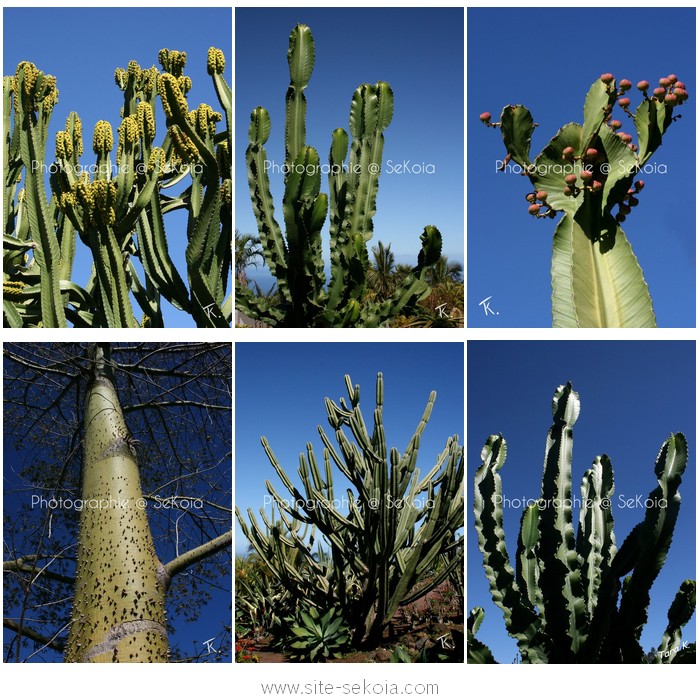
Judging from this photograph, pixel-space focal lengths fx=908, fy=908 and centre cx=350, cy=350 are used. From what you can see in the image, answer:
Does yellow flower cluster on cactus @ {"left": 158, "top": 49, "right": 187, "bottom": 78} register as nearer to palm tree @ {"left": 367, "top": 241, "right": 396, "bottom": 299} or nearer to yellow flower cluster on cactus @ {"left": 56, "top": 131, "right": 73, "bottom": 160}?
yellow flower cluster on cactus @ {"left": 56, "top": 131, "right": 73, "bottom": 160}

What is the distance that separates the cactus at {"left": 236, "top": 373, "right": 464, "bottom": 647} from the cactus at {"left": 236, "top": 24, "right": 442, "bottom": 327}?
540 millimetres

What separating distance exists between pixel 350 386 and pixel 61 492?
71.0 inches

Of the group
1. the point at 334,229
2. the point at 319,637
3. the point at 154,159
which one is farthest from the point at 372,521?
the point at 154,159

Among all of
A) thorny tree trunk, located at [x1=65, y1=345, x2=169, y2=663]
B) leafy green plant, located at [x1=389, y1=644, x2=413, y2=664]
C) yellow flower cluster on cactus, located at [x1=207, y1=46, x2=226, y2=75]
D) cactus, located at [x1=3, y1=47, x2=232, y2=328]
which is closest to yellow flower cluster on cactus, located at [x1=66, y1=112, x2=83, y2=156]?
cactus, located at [x1=3, y1=47, x2=232, y2=328]

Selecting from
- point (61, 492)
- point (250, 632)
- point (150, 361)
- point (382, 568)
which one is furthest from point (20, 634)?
point (382, 568)

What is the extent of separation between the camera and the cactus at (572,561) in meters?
4.64

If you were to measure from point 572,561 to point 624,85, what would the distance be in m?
2.56

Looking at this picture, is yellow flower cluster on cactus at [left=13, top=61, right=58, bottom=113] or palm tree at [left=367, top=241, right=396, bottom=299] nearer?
yellow flower cluster on cactus at [left=13, top=61, right=58, bottom=113]

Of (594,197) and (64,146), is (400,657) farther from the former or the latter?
(64,146)

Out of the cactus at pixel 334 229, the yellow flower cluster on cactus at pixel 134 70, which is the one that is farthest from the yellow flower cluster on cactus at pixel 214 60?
the yellow flower cluster on cactus at pixel 134 70

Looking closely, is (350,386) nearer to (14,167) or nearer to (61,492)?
(61,492)

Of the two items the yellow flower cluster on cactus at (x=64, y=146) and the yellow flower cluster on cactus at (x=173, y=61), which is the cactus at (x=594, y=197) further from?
the yellow flower cluster on cactus at (x=64, y=146)

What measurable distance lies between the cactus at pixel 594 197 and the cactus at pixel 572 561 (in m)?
0.61

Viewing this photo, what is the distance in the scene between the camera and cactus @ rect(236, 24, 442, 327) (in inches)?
214
